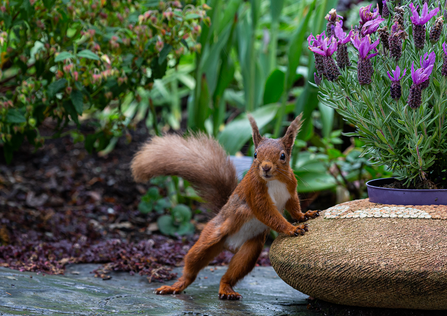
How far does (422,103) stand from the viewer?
1.92 metres

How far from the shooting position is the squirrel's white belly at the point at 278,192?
229cm

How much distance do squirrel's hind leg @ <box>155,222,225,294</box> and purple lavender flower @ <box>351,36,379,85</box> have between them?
111 cm

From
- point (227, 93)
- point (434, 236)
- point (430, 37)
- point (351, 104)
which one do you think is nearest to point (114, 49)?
point (351, 104)

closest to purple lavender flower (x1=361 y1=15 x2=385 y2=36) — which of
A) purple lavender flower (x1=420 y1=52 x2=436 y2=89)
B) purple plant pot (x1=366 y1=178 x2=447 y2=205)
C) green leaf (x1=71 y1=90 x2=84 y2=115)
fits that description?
purple lavender flower (x1=420 y1=52 x2=436 y2=89)

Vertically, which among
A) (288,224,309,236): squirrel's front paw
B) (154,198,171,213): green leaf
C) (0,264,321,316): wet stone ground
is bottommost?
(0,264,321,316): wet stone ground

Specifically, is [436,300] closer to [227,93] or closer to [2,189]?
[2,189]

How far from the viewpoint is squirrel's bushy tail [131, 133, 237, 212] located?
107 inches

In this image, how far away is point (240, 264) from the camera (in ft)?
8.00

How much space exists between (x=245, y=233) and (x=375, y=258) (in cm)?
81

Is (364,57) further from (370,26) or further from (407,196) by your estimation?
(407,196)

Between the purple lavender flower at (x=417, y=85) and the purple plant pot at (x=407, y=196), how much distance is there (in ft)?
1.46

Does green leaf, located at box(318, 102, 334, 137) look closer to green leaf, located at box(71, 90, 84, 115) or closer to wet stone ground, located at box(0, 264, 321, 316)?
wet stone ground, located at box(0, 264, 321, 316)

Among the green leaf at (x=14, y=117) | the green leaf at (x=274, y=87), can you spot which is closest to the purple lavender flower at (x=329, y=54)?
the green leaf at (x=14, y=117)

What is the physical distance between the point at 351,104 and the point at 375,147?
0.28 meters
